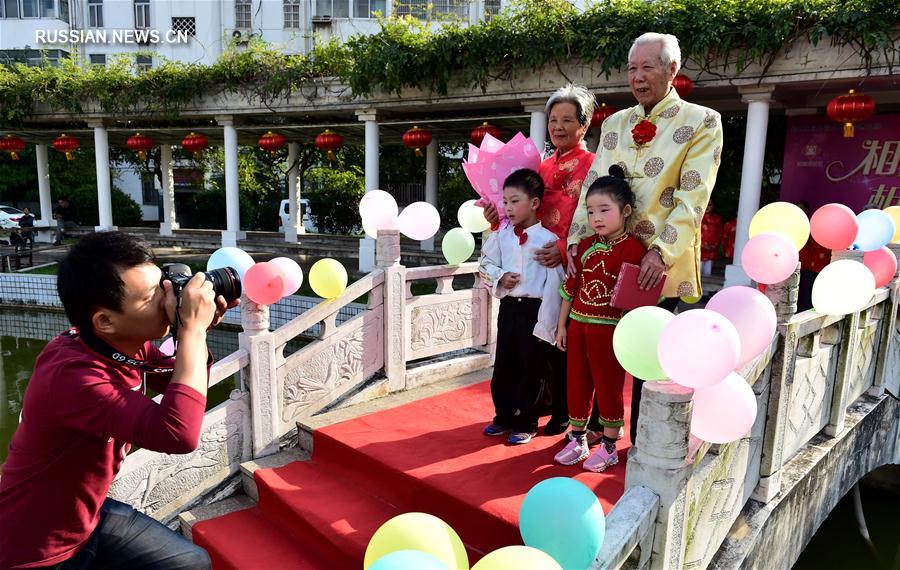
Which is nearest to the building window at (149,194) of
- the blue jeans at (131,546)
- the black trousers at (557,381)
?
the black trousers at (557,381)

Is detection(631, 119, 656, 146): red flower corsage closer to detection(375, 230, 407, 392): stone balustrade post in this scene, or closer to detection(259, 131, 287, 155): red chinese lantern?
detection(375, 230, 407, 392): stone balustrade post

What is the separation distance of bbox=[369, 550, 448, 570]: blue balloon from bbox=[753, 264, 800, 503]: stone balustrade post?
2049mm

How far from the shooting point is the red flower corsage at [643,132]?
2461mm

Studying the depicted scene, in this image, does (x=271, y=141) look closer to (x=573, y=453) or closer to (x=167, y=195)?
(x=167, y=195)

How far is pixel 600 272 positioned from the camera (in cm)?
250

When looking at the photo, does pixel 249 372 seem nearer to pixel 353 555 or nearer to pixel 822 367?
pixel 353 555

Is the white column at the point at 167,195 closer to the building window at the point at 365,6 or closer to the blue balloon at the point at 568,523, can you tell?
the building window at the point at 365,6

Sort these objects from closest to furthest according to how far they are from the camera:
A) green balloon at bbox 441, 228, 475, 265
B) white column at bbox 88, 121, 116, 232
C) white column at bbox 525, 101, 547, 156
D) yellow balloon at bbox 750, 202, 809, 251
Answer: yellow balloon at bbox 750, 202, 809, 251 < green balloon at bbox 441, 228, 475, 265 < white column at bbox 525, 101, 547, 156 < white column at bbox 88, 121, 116, 232

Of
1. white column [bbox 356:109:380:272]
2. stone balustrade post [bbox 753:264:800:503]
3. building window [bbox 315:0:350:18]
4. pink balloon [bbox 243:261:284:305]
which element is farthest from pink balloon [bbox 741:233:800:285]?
building window [bbox 315:0:350:18]

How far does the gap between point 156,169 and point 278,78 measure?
45.2 feet

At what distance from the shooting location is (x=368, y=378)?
3.93 meters

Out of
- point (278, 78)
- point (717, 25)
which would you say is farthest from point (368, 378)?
point (278, 78)

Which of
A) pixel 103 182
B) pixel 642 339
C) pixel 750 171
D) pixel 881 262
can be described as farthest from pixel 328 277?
pixel 103 182

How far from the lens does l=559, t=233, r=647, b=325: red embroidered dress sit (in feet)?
8.05
